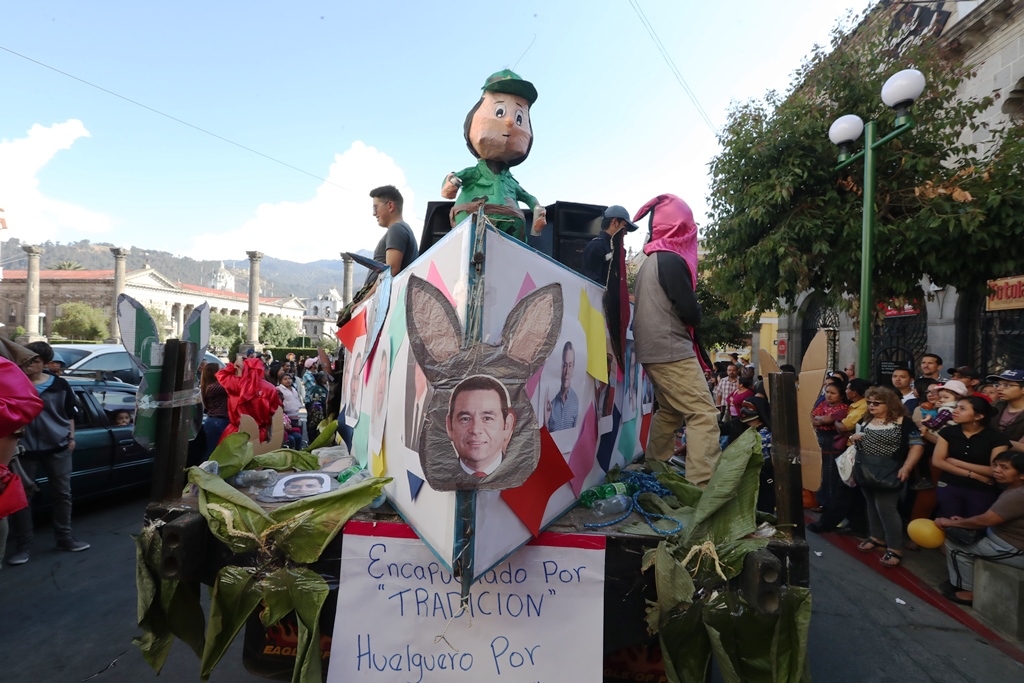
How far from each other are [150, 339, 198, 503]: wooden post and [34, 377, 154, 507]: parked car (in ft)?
13.3

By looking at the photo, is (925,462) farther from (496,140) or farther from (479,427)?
(479,427)

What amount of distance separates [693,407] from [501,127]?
1.76 metres

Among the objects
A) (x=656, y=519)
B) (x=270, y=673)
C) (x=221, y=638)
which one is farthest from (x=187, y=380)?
(x=656, y=519)

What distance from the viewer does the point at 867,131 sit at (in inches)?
258

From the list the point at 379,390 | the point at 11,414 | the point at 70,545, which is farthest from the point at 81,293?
the point at 379,390

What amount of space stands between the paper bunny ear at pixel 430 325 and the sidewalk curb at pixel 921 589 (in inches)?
162

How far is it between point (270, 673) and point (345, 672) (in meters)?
0.47

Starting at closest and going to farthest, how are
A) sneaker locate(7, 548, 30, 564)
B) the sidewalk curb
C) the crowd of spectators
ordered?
A: the sidewalk curb, the crowd of spectators, sneaker locate(7, 548, 30, 564)

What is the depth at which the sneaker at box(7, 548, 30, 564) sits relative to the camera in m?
4.64

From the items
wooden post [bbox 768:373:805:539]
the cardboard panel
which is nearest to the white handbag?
the cardboard panel

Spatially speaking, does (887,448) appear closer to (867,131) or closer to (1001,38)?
(867,131)

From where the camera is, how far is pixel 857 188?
7949mm

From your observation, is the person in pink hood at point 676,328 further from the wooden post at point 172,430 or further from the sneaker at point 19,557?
the sneaker at point 19,557

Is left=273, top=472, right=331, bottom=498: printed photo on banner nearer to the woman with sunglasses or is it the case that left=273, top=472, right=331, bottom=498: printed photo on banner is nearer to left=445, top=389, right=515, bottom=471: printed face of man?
left=445, top=389, right=515, bottom=471: printed face of man
